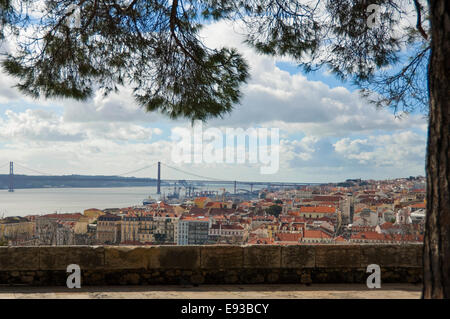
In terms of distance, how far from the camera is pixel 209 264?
339cm

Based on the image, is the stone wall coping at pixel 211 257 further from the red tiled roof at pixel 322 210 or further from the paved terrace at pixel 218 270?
the red tiled roof at pixel 322 210

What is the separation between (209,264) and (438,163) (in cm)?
225

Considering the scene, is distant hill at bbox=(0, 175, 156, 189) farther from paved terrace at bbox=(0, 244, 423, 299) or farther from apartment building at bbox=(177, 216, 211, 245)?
paved terrace at bbox=(0, 244, 423, 299)

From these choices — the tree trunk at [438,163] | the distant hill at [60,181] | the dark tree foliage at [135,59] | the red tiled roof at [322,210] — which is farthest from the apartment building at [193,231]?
the distant hill at [60,181]

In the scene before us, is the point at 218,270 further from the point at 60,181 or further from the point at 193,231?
the point at 60,181

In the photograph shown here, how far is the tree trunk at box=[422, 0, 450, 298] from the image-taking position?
162 centimetres

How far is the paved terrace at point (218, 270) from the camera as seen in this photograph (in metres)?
3.19

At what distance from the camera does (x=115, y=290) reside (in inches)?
124

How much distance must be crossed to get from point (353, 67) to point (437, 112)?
3002 millimetres
